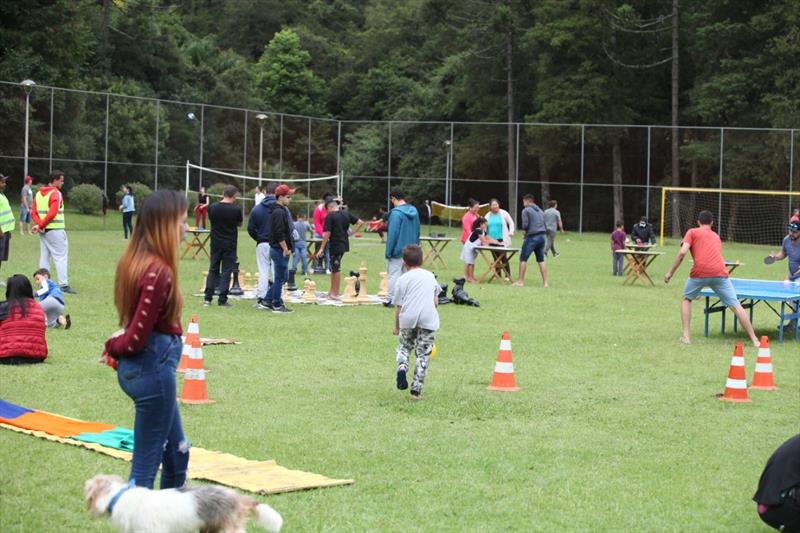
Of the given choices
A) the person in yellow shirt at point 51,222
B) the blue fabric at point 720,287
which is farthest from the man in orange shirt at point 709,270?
the person in yellow shirt at point 51,222

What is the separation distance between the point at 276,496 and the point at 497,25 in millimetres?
55211

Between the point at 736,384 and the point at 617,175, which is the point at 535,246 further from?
the point at 617,175

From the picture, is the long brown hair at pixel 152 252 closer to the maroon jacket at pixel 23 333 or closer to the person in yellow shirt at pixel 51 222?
the maroon jacket at pixel 23 333

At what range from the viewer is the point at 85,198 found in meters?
41.7

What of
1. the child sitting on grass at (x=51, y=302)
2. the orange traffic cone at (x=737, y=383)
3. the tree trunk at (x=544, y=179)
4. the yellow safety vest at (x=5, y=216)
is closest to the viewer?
the orange traffic cone at (x=737, y=383)

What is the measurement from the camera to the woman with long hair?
11859 mm

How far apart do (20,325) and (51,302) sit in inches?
106

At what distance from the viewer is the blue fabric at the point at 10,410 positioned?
9.25 m

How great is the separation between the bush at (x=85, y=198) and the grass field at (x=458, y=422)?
24033mm

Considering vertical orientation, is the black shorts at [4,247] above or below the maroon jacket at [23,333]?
above

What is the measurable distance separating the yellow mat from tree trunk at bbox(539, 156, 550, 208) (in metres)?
44.7

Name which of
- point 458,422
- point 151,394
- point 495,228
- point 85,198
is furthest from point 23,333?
point 85,198

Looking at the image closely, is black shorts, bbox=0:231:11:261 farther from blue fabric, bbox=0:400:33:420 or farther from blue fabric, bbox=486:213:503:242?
blue fabric, bbox=486:213:503:242

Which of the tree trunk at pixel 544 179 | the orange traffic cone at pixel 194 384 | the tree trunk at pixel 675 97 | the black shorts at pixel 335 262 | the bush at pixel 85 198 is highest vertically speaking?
the tree trunk at pixel 675 97
